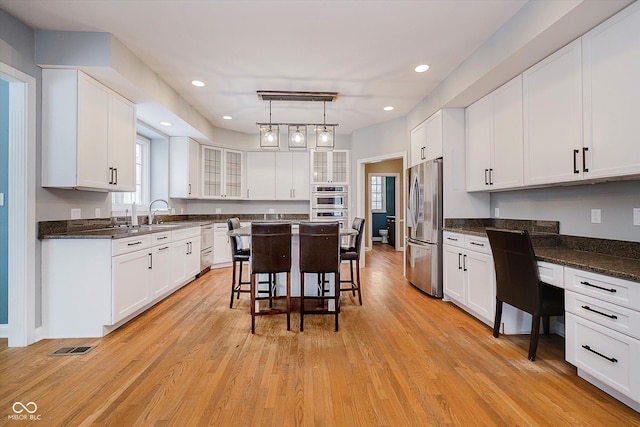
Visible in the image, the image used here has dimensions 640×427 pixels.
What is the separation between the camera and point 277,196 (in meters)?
6.43

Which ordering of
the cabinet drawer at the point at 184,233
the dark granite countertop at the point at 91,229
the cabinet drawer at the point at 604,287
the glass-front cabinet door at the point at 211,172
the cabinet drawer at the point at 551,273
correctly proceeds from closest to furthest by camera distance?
1. the cabinet drawer at the point at 604,287
2. the cabinet drawer at the point at 551,273
3. the dark granite countertop at the point at 91,229
4. the cabinet drawer at the point at 184,233
5. the glass-front cabinet door at the point at 211,172

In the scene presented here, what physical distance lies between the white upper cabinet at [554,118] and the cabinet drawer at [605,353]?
1.04 meters

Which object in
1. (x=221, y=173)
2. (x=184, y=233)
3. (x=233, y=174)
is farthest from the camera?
(x=233, y=174)

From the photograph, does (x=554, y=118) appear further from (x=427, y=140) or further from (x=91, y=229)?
(x=91, y=229)

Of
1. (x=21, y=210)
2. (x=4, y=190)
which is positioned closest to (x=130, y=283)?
(x=21, y=210)

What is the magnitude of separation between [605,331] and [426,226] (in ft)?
7.46

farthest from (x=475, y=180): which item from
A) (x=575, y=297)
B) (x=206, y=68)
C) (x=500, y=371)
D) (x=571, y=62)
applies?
(x=206, y=68)

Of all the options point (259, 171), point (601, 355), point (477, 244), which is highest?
point (259, 171)

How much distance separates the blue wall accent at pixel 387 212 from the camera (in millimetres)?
9680

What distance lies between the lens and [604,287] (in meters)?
1.71

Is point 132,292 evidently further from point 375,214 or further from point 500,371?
point 375,214

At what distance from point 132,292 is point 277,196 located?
3.76 m

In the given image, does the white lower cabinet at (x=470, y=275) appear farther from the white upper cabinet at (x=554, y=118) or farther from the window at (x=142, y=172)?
the window at (x=142, y=172)

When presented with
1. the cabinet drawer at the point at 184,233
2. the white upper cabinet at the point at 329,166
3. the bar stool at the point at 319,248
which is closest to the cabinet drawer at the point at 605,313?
the bar stool at the point at 319,248
